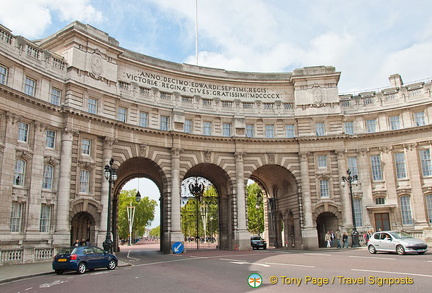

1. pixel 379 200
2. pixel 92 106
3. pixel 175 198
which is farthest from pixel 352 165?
pixel 92 106

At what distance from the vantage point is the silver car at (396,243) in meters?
23.5

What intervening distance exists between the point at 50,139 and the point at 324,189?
89.1 feet

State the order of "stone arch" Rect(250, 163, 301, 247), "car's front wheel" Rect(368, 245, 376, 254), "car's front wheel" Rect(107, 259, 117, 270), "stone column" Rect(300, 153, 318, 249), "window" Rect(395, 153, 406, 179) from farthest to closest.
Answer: "stone arch" Rect(250, 163, 301, 247) → "window" Rect(395, 153, 406, 179) → "stone column" Rect(300, 153, 318, 249) → "car's front wheel" Rect(368, 245, 376, 254) → "car's front wheel" Rect(107, 259, 117, 270)

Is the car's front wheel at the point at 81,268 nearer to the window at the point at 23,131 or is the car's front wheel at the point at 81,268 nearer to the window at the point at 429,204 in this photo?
the window at the point at 23,131

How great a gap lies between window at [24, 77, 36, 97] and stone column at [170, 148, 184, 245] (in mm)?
13737

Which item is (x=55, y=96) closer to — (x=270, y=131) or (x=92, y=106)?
(x=92, y=106)

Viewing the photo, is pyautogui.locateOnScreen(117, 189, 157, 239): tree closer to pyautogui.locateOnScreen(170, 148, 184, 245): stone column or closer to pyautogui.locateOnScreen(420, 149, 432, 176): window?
pyautogui.locateOnScreen(170, 148, 184, 245): stone column

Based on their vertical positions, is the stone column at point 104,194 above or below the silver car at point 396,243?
above

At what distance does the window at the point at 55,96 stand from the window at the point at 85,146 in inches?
148

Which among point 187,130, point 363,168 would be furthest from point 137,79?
point 363,168

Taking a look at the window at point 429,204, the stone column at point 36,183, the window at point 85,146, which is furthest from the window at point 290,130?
the stone column at point 36,183

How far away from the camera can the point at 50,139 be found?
31484 millimetres

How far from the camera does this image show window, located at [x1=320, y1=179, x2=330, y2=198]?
4159 centimetres

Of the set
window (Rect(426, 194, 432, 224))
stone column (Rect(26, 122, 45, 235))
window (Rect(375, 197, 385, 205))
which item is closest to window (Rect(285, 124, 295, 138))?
window (Rect(375, 197, 385, 205))
